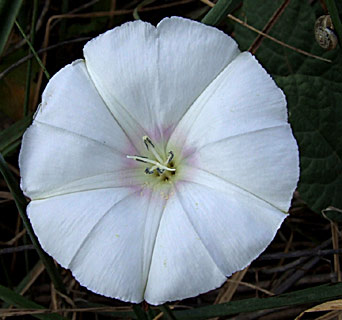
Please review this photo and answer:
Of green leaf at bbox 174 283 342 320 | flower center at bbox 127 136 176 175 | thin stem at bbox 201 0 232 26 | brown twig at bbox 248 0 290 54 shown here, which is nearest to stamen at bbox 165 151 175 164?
flower center at bbox 127 136 176 175

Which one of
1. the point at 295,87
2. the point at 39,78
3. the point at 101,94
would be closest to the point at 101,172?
the point at 101,94

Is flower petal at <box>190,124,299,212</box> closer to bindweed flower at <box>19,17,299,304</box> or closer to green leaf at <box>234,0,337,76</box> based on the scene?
bindweed flower at <box>19,17,299,304</box>

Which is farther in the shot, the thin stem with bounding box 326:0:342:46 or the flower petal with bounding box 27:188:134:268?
the thin stem with bounding box 326:0:342:46

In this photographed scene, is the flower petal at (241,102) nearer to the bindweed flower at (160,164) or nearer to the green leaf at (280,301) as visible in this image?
the bindweed flower at (160,164)

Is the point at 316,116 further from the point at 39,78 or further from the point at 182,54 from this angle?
the point at 39,78

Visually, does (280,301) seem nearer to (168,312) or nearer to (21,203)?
(168,312)

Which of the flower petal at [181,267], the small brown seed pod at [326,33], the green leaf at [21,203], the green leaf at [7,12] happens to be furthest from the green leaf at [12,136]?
the small brown seed pod at [326,33]

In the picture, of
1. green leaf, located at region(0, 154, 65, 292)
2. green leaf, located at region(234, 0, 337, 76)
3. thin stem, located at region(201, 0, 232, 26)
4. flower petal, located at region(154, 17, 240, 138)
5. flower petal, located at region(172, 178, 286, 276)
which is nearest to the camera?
flower petal, located at region(172, 178, 286, 276)

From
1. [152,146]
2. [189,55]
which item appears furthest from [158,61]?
[152,146]
